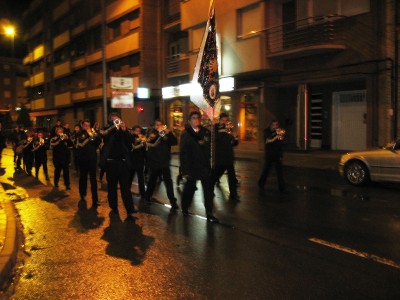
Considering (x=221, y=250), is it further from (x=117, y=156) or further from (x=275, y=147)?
(x=275, y=147)

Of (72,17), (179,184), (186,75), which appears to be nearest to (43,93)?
(72,17)

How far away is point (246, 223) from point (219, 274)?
252cm

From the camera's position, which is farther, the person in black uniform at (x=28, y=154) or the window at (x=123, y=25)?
the window at (x=123, y=25)

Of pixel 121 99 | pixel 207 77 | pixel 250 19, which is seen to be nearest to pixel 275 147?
pixel 207 77

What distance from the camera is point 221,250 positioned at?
592cm

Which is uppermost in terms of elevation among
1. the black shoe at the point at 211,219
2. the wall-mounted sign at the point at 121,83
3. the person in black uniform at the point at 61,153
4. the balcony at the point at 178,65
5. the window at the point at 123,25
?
the window at the point at 123,25

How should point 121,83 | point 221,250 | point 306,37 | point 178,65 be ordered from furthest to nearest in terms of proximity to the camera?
point 178,65 < point 306,37 < point 121,83 < point 221,250

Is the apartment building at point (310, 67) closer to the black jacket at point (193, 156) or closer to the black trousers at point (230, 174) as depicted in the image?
the black trousers at point (230, 174)

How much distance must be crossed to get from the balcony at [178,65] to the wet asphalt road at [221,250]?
19.4m

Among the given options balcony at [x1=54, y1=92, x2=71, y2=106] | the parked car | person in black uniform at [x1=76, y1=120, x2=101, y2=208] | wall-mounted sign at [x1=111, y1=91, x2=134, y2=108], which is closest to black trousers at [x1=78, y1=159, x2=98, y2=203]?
person in black uniform at [x1=76, y1=120, x2=101, y2=208]

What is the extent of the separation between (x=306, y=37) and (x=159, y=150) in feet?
42.0

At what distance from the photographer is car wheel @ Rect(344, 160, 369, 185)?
11.3 meters

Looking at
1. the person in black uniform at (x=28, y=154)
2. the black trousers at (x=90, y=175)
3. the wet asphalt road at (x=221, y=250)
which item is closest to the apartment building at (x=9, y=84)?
the person in black uniform at (x=28, y=154)

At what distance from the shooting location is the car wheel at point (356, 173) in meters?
11.3
